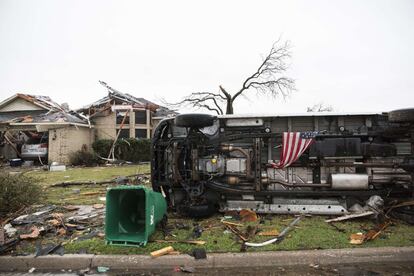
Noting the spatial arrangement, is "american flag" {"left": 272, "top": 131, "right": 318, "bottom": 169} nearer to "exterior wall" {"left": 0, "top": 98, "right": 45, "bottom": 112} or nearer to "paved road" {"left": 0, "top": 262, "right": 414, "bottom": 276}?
"paved road" {"left": 0, "top": 262, "right": 414, "bottom": 276}

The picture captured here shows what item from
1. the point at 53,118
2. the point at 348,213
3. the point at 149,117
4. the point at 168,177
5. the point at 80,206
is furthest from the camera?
the point at 149,117

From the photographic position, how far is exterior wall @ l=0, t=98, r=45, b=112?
26500 millimetres

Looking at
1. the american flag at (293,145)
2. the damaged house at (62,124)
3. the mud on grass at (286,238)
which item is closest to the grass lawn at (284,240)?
the mud on grass at (286,238)

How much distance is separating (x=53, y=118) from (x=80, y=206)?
18.6 m

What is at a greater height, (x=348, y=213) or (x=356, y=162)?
(x=356, y=162)

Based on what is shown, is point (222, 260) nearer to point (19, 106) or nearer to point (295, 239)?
point (295, 239)

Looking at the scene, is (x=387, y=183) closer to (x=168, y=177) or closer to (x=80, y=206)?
(x=168, y=177)

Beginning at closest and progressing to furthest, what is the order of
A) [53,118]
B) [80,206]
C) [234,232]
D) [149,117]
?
1. [234,232]
2. [80,206]
3. [53,118]
4. [149,117]

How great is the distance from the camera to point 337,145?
17.9 feet

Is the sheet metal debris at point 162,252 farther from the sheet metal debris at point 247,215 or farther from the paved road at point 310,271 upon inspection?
the sheet metal debris at point 247,215

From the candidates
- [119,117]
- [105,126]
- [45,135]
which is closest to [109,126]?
[105,126]

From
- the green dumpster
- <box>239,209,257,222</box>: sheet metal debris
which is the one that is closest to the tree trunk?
<box>239,209,257,222</box>: sheet metal debris

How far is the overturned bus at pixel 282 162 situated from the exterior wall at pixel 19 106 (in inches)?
978

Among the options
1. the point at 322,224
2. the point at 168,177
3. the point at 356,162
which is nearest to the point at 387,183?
the point at 356,162
